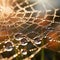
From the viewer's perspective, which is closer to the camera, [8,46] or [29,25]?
[8,46]

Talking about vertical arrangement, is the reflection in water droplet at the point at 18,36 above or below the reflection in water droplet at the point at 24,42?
above

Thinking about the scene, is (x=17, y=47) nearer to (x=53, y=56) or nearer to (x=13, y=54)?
(x=13, y=54)

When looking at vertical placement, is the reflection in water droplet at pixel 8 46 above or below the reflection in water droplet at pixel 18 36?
below

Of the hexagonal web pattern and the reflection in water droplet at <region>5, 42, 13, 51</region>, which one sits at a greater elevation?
the hexagonal web pattern

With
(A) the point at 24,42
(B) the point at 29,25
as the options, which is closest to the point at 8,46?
(A) the point at 24,42

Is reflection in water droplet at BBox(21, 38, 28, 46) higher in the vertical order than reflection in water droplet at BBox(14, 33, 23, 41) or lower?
lower

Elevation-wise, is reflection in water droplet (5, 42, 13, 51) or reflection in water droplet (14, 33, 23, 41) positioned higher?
reflection in water droplet (14, 33, 23, 41)

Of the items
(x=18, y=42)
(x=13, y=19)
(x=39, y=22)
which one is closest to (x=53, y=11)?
(x=39, y=22)

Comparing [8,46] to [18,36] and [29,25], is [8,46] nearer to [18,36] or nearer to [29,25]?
[18,36]
